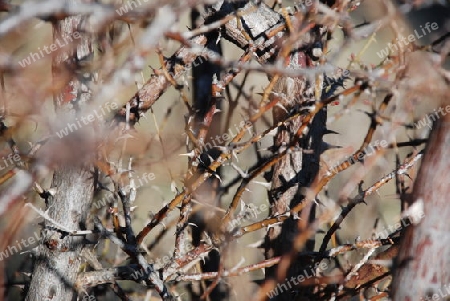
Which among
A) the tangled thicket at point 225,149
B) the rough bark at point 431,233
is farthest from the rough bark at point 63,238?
the rough bark at point 431,233

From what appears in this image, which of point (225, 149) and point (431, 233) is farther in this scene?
point (225, 149)

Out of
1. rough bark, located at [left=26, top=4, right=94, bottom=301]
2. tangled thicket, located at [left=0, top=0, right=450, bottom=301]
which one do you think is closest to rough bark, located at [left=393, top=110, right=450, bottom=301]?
tangled thicket, located at [left=0, top=0, right=450, bottom=301]

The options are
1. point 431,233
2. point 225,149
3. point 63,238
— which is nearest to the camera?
point 431,233

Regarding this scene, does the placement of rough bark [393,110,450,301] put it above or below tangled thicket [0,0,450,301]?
below

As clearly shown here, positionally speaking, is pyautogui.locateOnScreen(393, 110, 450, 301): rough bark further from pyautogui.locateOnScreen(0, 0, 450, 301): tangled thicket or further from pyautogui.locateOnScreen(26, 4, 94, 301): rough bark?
pyautogui.locateOnScreen(26, 4, 94, 301): rough bark

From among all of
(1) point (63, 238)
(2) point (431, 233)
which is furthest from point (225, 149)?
(2) point (431, 233)

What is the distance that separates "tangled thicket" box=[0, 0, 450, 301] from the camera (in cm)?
194

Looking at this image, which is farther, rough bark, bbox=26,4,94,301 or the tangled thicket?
rough bark, bbox=26,4,94,301

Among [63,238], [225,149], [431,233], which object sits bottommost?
[431,233]

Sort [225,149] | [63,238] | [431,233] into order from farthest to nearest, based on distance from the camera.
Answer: [63,238] < [225,149] < [431,233]

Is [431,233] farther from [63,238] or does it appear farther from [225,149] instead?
[63,238]

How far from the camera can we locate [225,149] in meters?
2.94

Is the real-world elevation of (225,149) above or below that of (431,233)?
above

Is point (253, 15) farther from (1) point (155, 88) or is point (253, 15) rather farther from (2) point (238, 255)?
(2) point (238, 255)
